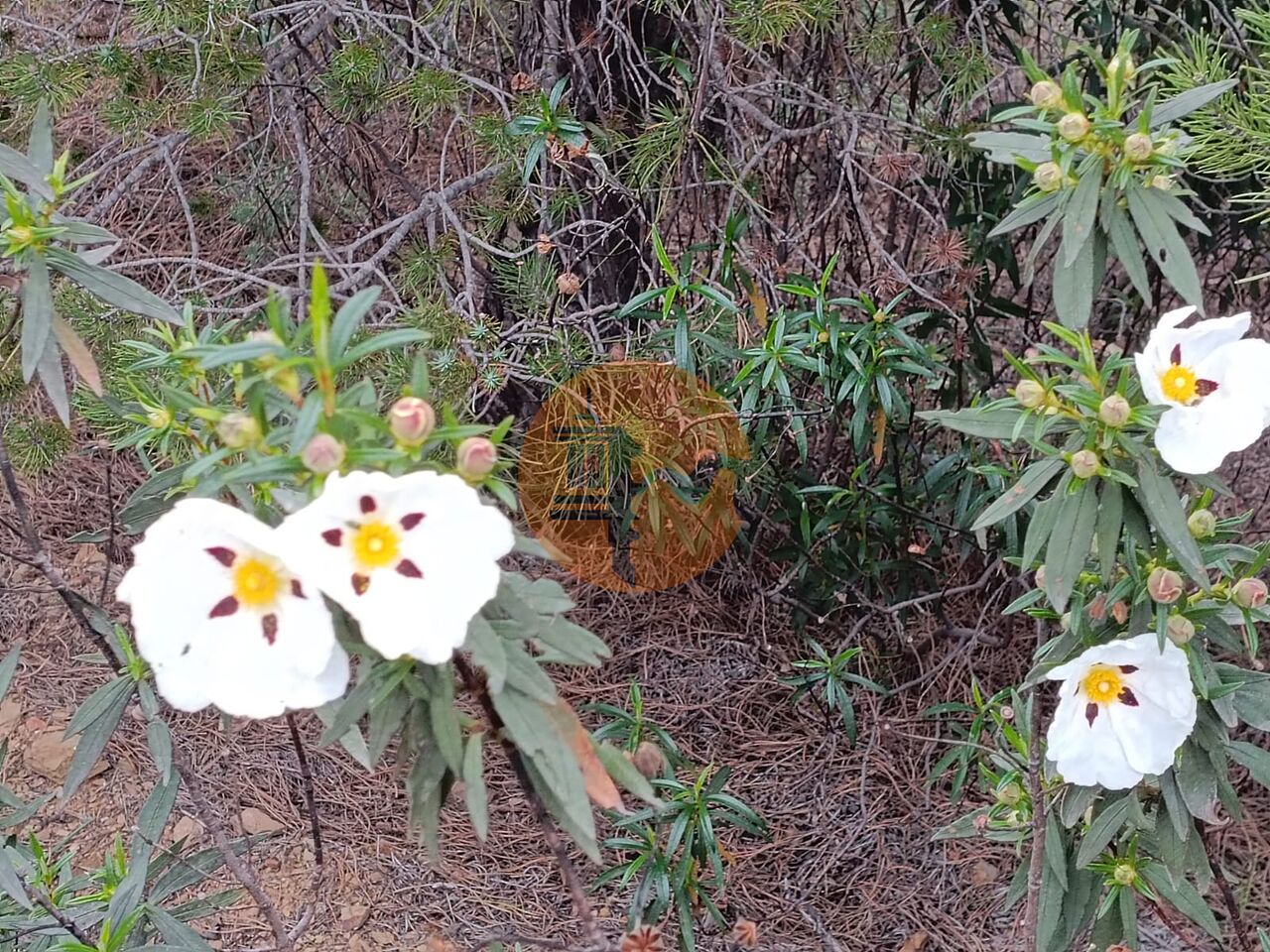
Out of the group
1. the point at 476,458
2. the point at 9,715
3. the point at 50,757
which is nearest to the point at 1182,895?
the point at 476,458

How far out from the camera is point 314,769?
3078 mm

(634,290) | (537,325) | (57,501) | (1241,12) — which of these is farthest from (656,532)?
(57,501)

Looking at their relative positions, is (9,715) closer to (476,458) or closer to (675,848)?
(675,848)

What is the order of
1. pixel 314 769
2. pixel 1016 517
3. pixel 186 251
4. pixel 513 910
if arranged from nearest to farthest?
pixel 1016 517 < pixel 513 910 < pixel 314 769 < pixel 186 251

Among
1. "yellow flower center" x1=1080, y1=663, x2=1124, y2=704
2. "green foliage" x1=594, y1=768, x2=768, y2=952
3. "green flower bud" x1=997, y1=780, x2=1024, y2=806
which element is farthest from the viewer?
"green foliage" x1=594, y1=768, x2=768, y2=952

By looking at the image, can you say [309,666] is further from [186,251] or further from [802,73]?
[186,251]

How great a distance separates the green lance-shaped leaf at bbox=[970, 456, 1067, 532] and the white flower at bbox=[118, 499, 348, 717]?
906 mm

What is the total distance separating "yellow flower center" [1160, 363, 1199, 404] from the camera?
1344 mm

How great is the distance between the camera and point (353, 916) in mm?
2746

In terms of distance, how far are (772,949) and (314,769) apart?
1.40m

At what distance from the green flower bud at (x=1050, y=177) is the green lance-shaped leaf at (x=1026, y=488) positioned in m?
0.38

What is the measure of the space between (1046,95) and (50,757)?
3.14m

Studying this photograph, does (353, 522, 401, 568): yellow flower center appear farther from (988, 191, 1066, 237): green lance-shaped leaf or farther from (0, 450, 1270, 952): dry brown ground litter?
(0, 450, 1270, 952): dry brown ground litter

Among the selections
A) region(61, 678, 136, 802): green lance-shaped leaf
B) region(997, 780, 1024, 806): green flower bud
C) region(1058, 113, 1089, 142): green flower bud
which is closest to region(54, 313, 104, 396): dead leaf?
region(61, 678, 136, 802): green lance-shaped leaf
